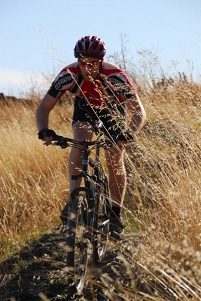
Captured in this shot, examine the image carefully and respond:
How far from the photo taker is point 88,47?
4.93 metres

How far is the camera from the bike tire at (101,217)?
4.55m

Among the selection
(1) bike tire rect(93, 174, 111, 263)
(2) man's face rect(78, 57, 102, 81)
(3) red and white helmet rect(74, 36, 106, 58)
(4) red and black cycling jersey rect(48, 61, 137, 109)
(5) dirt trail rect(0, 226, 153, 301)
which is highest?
(3) red and white helmet rect(74, 36, 106, 58)

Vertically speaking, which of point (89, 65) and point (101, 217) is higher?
point (89, 65)

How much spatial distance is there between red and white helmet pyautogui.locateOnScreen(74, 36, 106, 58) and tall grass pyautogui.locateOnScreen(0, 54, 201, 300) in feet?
2.07

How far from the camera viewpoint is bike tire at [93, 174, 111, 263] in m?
4.55

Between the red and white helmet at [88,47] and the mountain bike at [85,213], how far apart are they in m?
0.68

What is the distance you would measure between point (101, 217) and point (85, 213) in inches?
21.5

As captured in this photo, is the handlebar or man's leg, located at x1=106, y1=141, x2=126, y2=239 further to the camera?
man's leg, located at x1=106, y1=141, x2=126, y2=239

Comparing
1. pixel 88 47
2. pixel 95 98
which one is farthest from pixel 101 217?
pixel 88 47

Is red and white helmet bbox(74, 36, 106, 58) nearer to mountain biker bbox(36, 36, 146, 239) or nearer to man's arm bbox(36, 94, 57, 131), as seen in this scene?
mountain biker bbox(36, 36, 146, 239)

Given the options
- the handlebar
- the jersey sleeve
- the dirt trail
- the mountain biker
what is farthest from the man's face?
the dirt trail

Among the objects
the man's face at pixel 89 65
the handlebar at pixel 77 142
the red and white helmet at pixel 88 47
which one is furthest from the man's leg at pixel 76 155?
the red and white helmet at pixel 88 47

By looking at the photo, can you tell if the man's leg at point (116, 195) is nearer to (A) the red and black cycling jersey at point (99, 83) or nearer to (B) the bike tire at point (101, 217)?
(B) the bike tire at point (101, 217)

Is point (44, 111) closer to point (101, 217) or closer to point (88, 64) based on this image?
point (88, 64)
